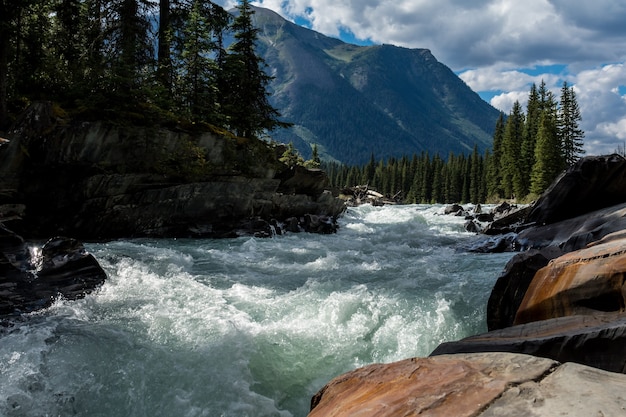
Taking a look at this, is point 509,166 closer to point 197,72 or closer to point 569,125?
point 569,125

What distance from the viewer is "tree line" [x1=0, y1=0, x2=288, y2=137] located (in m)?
16.7

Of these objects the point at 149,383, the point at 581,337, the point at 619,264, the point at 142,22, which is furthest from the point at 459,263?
the point at 142,22

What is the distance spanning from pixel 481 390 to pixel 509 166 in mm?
69453

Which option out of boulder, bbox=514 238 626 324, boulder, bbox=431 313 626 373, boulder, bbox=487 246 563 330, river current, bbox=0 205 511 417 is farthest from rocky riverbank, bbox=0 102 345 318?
boulder, bbox=514 238 626 324

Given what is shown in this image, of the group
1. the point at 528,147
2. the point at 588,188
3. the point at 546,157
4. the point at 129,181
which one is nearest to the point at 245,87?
the point at 129,181

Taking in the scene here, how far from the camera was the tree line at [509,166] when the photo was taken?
52.6 m

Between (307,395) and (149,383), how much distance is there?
2.43m

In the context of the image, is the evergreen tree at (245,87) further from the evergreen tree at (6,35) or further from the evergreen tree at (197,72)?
the evergreen tree at (6,35)

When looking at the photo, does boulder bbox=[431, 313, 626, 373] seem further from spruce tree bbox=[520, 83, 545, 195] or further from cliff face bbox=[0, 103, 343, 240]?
spruce tree bbox=[520, 83, 545, 195]

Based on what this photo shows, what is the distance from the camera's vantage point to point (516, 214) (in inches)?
945

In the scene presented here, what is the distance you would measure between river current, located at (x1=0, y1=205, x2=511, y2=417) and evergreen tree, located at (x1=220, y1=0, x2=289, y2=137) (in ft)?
48.8

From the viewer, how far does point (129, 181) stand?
17.9 m

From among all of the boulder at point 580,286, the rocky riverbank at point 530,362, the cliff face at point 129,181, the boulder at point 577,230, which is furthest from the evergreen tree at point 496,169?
the boulder at point 580,286

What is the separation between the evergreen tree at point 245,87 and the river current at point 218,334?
14.9 metres
